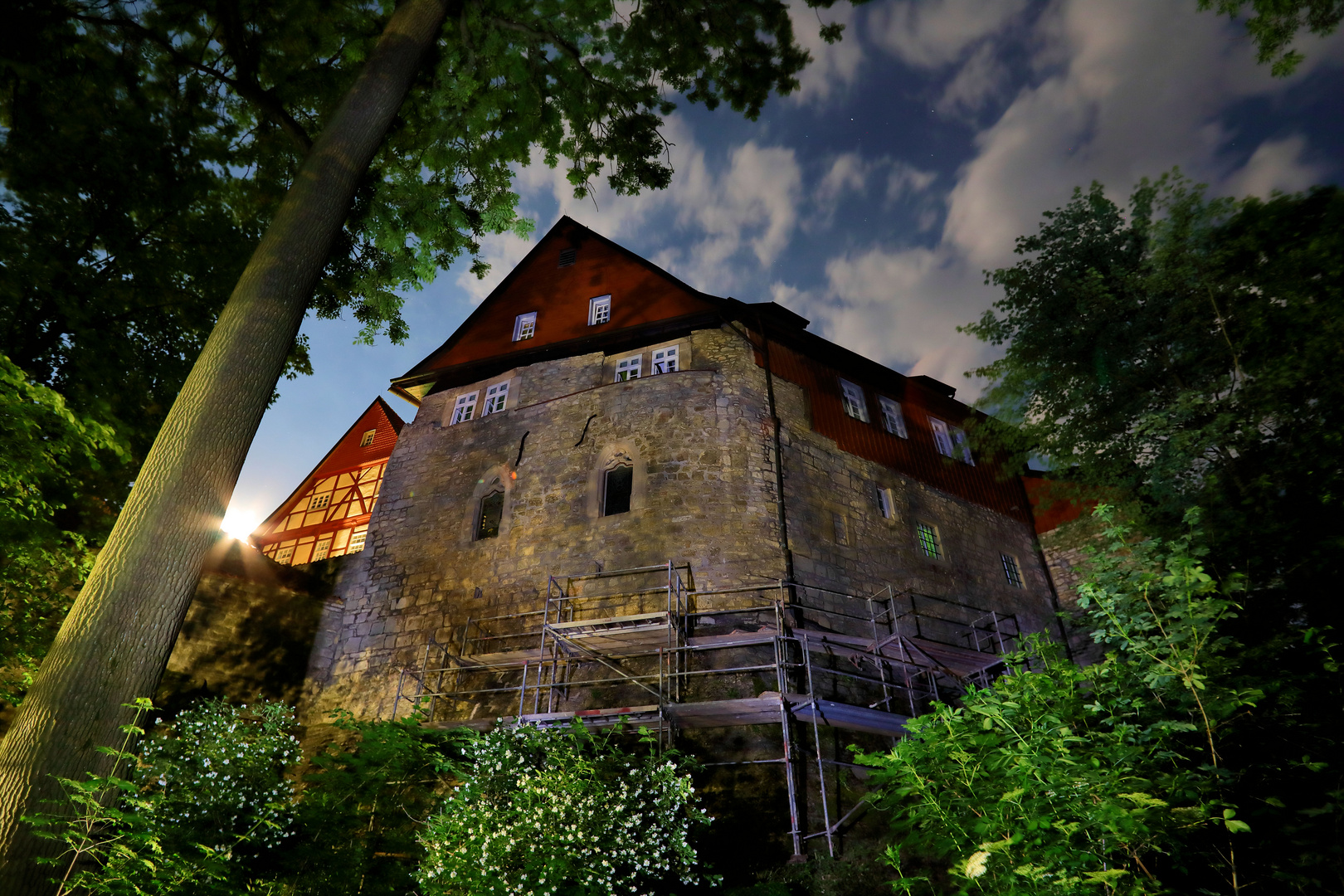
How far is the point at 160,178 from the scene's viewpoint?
941 cm

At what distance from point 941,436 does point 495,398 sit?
12.2m

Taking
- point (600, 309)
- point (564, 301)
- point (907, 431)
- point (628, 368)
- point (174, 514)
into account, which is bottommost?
point (174, 514)

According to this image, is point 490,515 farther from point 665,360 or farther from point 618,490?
point 665,360

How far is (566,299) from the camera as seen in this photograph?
18250 millimetres

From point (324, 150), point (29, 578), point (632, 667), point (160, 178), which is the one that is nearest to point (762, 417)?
point (632, 667)

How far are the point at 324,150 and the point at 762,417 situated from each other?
389 inches

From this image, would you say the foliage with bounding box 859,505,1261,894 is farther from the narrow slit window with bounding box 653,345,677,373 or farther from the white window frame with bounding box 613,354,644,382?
the white window frame with bounding box 613,354,644,382

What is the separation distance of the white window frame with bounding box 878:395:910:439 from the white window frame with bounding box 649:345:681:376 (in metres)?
5.76

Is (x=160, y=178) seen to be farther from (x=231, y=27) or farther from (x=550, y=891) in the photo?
(x=550, y=891)

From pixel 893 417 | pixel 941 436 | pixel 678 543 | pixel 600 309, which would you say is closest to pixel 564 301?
pixel 600 309

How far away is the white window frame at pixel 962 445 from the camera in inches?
750

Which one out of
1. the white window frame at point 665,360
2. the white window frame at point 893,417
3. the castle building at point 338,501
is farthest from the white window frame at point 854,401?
the castle building at point 338,501

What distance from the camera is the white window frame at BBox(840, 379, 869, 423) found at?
670 inches

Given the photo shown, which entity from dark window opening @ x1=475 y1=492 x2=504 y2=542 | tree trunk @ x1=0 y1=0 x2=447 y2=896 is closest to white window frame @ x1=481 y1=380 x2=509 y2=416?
dark window opening @ x1=475 y1=492 x2=504 y2=542
